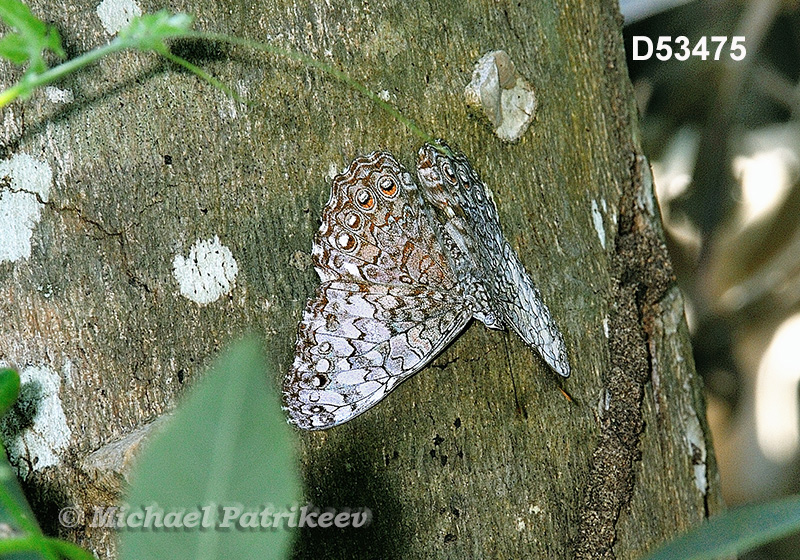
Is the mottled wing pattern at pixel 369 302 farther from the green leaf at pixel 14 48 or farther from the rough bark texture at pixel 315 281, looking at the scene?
the green leaf at pixel 14 48

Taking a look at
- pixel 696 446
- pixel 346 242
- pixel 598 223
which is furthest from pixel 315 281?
pixel 696 446

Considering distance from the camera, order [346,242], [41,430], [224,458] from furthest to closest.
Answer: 1. [346,242]
2. [41,430]
3. [224,458]

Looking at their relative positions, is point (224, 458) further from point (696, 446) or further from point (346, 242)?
point (696, 446)

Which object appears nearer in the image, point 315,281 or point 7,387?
point 7,387

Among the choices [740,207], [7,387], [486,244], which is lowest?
[7,387]

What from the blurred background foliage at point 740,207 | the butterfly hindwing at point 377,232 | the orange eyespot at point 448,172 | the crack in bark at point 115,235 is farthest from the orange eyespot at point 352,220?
the blurred background foliage at point 740,207

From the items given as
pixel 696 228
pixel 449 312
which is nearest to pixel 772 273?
pixel 696 228
